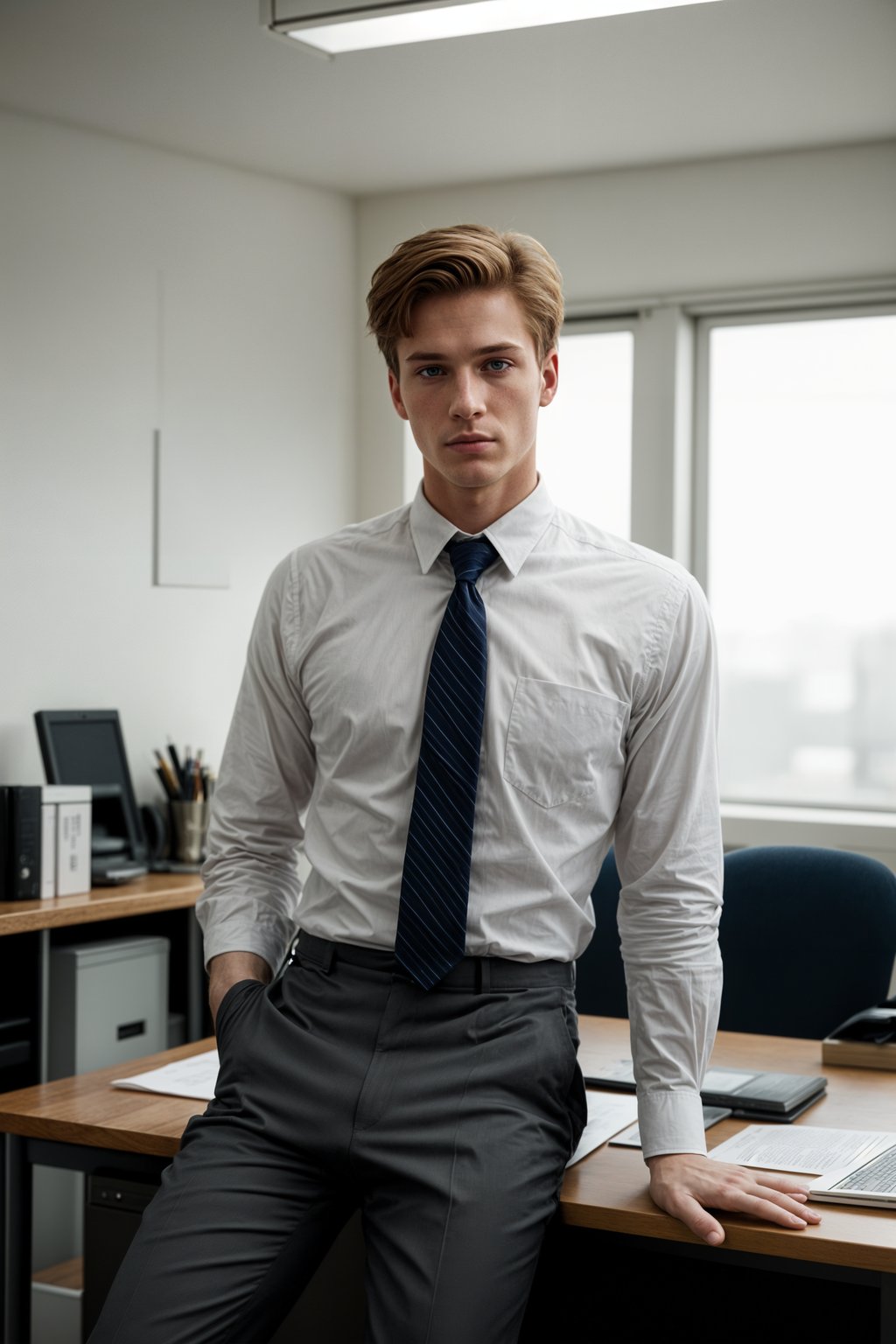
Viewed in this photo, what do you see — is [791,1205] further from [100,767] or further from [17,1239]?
[100,767]

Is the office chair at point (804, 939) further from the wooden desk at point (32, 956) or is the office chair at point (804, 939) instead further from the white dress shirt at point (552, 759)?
the wooden desk at point (32, 956)

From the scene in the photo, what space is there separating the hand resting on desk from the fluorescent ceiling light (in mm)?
2445

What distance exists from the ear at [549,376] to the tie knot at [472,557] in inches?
7.8

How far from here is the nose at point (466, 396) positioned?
66.2 inches

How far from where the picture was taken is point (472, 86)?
3.80 meters

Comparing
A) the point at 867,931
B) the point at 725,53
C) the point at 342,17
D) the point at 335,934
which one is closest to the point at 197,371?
the point at 342,17

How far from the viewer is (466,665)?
5.57 ft

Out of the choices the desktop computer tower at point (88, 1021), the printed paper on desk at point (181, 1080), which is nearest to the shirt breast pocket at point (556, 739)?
the printed paper on desk at point (181, 1080)

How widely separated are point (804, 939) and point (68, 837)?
5.88 ft

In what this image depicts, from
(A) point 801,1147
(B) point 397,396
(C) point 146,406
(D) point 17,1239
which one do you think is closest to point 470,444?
(B) point 397,396

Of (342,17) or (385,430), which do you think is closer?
(342,17)

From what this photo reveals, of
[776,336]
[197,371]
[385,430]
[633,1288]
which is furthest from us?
[385,430]

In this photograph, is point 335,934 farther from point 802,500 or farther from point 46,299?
point 802,500

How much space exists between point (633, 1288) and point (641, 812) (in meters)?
0.69
